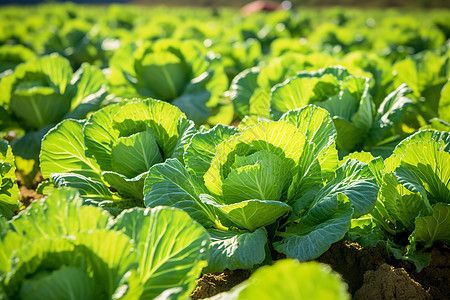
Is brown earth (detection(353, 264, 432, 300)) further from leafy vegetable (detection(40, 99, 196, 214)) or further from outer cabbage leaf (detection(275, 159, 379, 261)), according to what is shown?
leafy vegetable (detection(40, 99, 196, 214))

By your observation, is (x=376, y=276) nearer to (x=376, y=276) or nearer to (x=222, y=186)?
(x=376, y=276)

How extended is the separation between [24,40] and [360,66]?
731 centimetres

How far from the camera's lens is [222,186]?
200 cm

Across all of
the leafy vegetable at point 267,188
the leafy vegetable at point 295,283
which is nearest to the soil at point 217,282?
the leafy vegetable at point 267,188

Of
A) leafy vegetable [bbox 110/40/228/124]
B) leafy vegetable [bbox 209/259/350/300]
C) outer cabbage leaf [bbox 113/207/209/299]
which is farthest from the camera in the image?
leafy vegetable [bbox 110/40/228/124]

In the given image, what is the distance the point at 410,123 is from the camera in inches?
154

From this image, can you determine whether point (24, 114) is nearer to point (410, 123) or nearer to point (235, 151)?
point (235, 151)

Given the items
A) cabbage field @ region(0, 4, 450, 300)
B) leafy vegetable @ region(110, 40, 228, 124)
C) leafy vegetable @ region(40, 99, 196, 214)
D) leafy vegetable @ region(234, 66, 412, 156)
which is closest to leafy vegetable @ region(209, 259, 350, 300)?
cabbage field @ region(0, 4, 450, 300)

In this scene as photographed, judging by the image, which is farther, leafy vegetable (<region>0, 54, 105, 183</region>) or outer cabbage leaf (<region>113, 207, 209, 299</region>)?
leafy vegetable (<region>0, 54, 105, 183</region>)

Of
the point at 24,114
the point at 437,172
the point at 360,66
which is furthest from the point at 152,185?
the point at 360,66

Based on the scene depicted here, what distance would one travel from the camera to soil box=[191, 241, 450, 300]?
1.91m

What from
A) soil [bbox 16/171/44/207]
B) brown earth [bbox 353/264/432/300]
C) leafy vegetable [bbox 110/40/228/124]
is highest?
leafy vegetable [bbox 110/40/228/124]

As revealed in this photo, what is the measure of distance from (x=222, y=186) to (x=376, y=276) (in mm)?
895

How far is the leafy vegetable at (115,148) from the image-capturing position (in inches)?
92.0
